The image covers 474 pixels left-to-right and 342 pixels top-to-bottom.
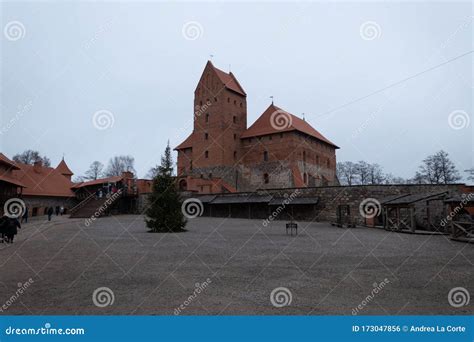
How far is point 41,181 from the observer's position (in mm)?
37688

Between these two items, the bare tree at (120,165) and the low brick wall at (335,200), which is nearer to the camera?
the low brick wall at (335,200)

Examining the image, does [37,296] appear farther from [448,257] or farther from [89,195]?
[89,195]

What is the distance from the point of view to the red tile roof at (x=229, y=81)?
158 ft

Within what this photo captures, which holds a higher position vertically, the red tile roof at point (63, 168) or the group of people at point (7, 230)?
the red tile roof at point (63, 168)
